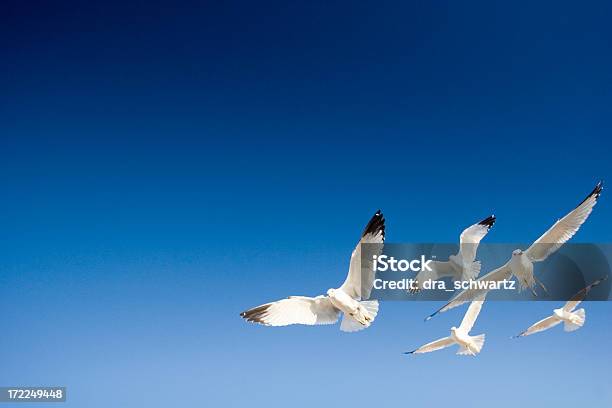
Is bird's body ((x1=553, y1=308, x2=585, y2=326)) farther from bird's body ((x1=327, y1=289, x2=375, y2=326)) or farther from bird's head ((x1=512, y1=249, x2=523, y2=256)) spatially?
bird's body ((x1=327, y1=289, x2=375, y2=326))

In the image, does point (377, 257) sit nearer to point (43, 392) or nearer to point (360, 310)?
point (360, 310)

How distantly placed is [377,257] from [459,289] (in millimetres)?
1817

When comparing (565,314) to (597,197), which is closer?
(597,197)

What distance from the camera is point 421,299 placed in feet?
33.1

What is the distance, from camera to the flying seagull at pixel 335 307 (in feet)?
30.5

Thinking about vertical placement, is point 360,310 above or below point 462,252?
below

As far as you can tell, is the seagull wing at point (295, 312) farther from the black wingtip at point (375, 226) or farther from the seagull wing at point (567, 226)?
the seagull wing at point (567, 226)

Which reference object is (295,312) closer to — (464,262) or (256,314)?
(256,314)

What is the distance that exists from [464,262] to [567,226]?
1428mm

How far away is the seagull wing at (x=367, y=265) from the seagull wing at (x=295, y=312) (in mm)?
368

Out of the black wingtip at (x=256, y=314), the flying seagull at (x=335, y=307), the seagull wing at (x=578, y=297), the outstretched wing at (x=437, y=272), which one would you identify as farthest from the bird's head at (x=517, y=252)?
the black wingtip at (x=256, y=314)

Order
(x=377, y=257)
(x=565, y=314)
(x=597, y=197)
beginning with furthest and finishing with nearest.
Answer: (x=565, y=314)
(x=597, y=197)
(x=377, y=257)

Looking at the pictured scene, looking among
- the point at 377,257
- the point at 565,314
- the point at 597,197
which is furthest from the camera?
the point at 565,314

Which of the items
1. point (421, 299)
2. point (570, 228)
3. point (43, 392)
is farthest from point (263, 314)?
point (570, 228)
